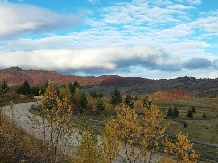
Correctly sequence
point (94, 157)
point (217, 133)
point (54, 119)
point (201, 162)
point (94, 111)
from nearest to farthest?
point (94, 157), point (54, 119), point (201, 162), point (217, 133), point (94, 111)

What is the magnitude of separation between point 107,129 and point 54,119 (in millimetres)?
3425

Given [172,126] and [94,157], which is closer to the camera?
[94,157]

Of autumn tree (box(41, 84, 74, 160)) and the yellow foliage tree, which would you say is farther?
the yellow foliage tree

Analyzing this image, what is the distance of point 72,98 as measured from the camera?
61.2 meters

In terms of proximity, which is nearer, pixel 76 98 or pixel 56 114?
pixel 56 114

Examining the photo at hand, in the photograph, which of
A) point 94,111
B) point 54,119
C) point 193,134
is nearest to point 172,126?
point 193,134

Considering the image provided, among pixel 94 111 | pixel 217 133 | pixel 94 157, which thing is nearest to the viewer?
pixel 94 157

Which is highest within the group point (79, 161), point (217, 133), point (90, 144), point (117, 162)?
point (90, 144)

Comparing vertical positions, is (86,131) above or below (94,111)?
above

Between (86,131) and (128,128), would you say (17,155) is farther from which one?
(86,131)

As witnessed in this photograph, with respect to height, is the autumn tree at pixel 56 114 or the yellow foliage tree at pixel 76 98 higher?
the autumn tree at pixel 56 114

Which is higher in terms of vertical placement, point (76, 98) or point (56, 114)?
point (56, 114)

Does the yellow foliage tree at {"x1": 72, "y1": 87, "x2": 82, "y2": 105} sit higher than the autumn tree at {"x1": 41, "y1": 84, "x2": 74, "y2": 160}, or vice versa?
the autumn tree at {"x1": 41, "y1": 84, "x2": 74, "y2": 160}

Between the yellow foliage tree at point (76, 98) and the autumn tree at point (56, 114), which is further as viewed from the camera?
the yellow foliage tree at point (76, 98)
